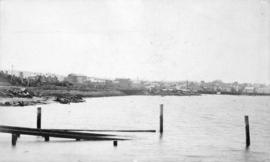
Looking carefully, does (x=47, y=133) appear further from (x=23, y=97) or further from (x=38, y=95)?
(x=38, y=95)

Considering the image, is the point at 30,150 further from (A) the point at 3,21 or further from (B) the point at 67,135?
(A) the point at 3,21

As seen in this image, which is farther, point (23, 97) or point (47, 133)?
point (23, 97)

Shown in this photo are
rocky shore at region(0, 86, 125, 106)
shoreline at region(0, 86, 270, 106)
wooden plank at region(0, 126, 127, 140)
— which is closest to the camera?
wooden plank at region(0, 126, 127, 140)

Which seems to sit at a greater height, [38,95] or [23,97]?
[38,95]

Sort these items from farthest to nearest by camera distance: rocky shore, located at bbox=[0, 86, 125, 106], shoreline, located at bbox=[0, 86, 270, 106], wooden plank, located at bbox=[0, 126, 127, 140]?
shoreline, located at bbox=[0, 86, 270, 106] < rocky shore, located at bbox=[0, 86, 125, 106] < wooden plank, located at bbox=[0, 126, 127, 140]

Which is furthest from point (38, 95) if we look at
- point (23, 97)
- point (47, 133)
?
point (47, 133)

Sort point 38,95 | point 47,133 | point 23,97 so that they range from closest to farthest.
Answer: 1. point 47,133
2. point 23,97
3. point 38,95

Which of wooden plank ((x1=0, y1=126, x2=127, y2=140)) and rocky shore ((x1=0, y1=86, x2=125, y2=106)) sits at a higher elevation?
rocky shore ((x1=0, y1=86, x2=125, y2=106))

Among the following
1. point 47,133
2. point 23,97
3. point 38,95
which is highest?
point 38,95

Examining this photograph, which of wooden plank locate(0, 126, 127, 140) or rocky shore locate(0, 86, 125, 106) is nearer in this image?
wooden plank locate(0, 126, 127, 140)

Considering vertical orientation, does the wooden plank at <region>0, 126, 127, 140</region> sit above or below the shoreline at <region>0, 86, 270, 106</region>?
below

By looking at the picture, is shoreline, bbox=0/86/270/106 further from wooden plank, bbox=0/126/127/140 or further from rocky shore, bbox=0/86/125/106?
wooden plank, bbox=0/126/127/140

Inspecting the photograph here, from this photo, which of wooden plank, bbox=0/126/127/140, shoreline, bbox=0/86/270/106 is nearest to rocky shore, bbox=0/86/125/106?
shoreline, bbox=0/86/270/106
